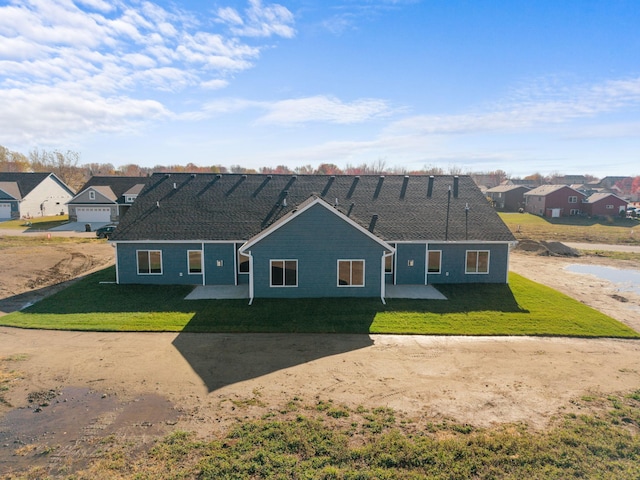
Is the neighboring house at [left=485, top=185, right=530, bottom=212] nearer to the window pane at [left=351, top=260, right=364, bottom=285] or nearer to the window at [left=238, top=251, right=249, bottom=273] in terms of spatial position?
the window pane at [left=351, top=260, right=364, bottom=285]

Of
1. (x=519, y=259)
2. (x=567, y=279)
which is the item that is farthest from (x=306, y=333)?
(x=519, y=259)

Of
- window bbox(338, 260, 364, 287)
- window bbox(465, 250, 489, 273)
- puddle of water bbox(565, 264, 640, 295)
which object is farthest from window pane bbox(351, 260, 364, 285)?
puddle of water bbox(565, 264, 640, 295)

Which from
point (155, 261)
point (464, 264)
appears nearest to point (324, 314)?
point (464, 264)

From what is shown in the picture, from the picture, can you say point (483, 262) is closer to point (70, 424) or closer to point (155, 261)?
point (155, 261)

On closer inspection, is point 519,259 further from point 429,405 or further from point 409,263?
Answer: point 429,405

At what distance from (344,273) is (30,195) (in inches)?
2298

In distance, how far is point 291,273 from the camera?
863 inches

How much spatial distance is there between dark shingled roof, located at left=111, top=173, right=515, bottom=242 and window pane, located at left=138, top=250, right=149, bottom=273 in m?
0.94

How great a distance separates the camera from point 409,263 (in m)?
25.1

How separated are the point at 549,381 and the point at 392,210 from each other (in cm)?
1515

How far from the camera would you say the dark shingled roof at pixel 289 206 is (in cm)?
2492

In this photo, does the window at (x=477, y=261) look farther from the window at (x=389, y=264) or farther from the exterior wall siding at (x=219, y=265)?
the exterior wall siding at (x=219, y=265)

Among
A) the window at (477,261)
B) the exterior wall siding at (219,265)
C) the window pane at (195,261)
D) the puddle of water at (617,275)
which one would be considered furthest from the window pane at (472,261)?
the window pane at (195,261)

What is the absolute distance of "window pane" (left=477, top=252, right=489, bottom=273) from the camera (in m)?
25.3
